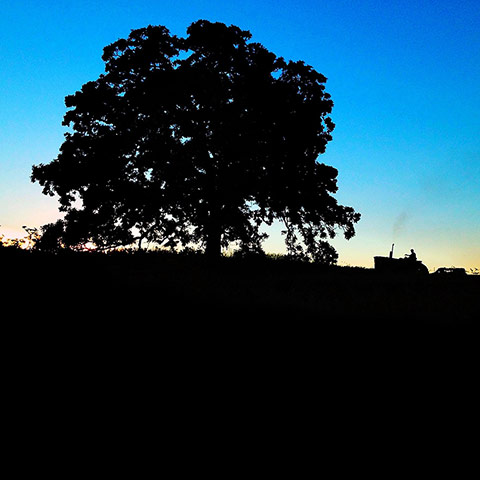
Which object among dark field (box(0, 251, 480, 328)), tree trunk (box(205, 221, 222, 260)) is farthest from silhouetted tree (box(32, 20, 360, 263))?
dark field (box(0, 251, 480, 328))

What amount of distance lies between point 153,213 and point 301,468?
759 inches

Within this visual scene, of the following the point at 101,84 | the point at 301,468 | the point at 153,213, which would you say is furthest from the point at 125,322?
the point at 101,84

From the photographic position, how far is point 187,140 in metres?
23.7

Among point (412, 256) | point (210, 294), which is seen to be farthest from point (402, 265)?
point (210, 294)

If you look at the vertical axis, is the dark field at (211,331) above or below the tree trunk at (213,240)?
below

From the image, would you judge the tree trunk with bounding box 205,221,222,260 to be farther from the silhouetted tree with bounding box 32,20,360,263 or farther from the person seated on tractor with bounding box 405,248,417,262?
the person seated on tractor with bounding box 405,248,417,262

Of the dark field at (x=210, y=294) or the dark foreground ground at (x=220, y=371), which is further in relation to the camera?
the dark field at (x=210, y=294)

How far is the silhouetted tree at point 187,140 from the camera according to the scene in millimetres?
22828

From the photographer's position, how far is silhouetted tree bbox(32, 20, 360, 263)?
899 inches

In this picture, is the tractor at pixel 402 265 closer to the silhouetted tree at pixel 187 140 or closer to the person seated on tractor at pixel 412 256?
the person seated on tractor at pixel 412 256

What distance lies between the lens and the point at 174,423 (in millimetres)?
5559

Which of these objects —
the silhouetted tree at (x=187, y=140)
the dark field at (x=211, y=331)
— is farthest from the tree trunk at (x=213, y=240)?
the dark field at (x=211, y=331)

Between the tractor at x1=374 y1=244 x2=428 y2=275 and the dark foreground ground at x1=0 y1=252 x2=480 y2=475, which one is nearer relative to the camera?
the dark foreground ground at x1=0 y1=252 x2=480 y2=475

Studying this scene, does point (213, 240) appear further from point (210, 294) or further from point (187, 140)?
point (210, 294)
